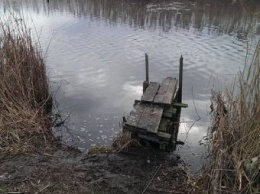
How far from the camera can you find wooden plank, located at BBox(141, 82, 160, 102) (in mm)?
5270

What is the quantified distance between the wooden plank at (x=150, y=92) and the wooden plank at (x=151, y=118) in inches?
7.1

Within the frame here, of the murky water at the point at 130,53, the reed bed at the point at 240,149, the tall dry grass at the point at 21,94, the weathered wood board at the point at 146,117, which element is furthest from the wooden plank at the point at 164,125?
the tall dry grass at the point at 21,94

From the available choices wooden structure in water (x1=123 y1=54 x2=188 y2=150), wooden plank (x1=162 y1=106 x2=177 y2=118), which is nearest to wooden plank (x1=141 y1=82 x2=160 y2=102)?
wooden structure in water (x1=123 y1=54 x2=188 y2=150)

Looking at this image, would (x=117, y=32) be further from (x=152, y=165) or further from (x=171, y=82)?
(x=152, y=165)

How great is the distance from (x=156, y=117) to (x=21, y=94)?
2516 millimetres

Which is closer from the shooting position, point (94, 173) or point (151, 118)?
point (94, 173)

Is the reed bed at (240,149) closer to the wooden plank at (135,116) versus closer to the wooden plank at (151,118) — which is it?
the wooden plank at (151,118)

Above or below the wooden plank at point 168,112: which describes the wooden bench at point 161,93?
above

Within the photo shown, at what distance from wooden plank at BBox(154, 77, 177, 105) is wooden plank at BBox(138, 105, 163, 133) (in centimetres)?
21

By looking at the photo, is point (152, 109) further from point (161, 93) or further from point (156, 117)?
point (161, 93)

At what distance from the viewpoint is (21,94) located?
18.7ft

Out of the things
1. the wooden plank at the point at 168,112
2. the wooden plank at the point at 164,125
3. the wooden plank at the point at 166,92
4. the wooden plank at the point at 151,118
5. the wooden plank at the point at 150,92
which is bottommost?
the wooden plank at the point at 164,125

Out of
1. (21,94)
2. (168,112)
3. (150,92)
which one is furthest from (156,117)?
(21,94)

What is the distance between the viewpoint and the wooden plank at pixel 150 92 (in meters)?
5.27
